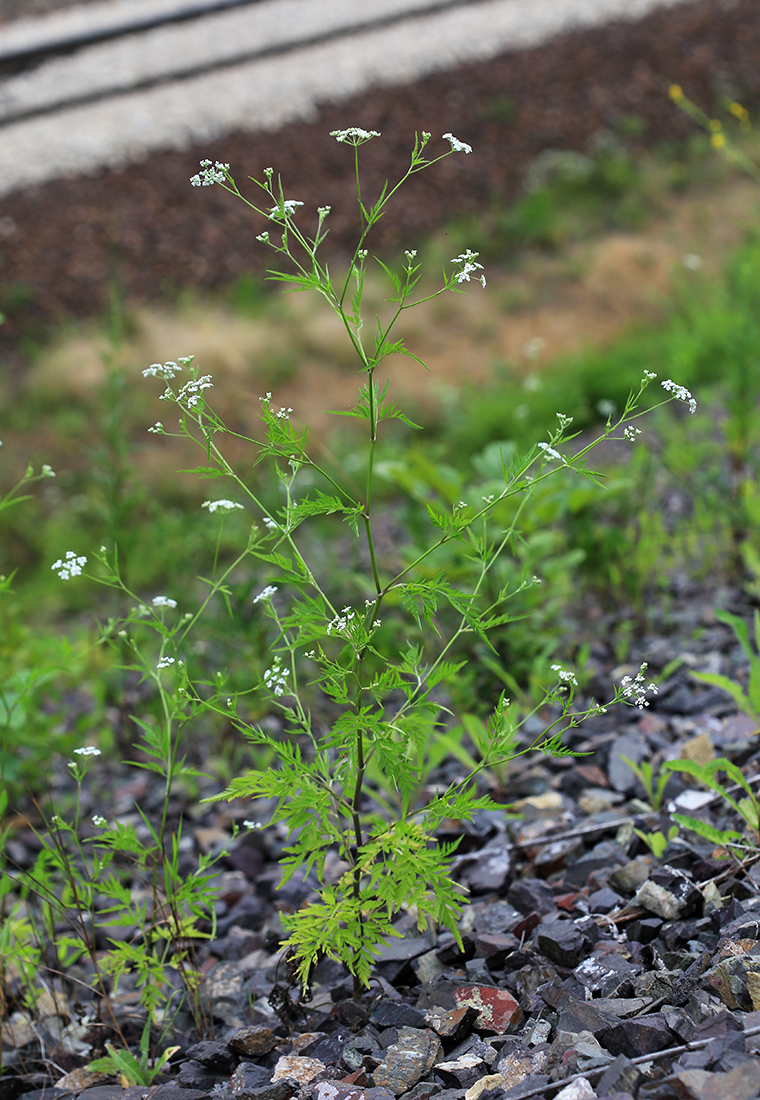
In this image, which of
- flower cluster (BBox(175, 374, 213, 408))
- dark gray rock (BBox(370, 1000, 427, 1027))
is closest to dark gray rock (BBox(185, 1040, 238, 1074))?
dark gray rock (BBox(370, 1000, 427, 1027))

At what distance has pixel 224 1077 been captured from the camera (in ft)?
4.51

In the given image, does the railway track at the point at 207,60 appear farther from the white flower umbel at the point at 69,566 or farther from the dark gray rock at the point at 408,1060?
the dark gray rock at the point at 408,1060

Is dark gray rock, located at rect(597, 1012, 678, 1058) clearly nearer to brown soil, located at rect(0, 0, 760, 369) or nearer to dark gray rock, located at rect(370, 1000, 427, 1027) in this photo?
dark gray rock, located at rect(370, 1000, 427, 1027)

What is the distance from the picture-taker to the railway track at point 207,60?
34.8 feet

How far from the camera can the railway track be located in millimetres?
10602

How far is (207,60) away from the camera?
12.0 meters

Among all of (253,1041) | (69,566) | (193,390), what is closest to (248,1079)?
(253,1041)

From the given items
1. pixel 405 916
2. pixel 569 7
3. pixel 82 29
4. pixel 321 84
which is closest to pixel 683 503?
pixel 405 916

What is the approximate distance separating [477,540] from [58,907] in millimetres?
957

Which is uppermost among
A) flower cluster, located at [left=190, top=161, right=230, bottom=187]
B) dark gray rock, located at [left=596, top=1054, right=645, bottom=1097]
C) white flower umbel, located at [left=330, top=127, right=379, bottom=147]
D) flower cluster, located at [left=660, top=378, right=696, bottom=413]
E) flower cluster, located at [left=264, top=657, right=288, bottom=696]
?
white flower umbel, located at [left=330, top=127, right=379, bottom=147]

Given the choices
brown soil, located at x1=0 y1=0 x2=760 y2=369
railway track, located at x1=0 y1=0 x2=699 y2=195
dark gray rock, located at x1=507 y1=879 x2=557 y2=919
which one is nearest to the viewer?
dark gray rock, located at x1=507 y1=879 x2=557 y2=919

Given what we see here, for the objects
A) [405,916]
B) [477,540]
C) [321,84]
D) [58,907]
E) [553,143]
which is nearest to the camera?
[477,540]

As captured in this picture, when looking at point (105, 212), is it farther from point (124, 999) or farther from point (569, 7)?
point (124, 999)

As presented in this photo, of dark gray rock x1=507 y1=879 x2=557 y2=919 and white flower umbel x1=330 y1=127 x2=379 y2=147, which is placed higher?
white flower umbel x1=330 y1=127 x2=379 y2=147
